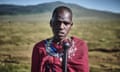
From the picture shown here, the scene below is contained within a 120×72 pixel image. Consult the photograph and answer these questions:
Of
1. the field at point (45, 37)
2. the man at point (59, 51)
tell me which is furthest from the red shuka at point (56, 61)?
the field at point (45, 37)

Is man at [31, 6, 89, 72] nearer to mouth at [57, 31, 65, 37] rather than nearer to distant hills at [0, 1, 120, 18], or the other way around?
mouth at [57, 31, 65, 37]

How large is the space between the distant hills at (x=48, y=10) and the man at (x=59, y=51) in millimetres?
972

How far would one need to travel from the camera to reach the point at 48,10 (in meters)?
2.60

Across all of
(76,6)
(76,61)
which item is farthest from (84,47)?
(76,6)

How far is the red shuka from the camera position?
1.56 metres

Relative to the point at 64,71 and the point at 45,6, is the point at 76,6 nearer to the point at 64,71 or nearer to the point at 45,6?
the point at 45,6

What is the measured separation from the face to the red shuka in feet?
0.28

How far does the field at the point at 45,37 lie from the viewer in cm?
261

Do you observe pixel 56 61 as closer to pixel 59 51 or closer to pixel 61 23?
pixel 59 51

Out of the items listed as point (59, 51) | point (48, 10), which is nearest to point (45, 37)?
point (48, 10)

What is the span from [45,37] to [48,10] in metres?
0.27

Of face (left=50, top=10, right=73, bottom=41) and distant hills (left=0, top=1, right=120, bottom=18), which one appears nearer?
face (left=50, top=10, right=73, bottom=41)

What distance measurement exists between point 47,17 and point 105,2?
0.62m

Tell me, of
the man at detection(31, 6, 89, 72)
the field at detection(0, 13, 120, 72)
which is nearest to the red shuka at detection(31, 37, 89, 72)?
the man at detection(31, 6, 89, 72)
